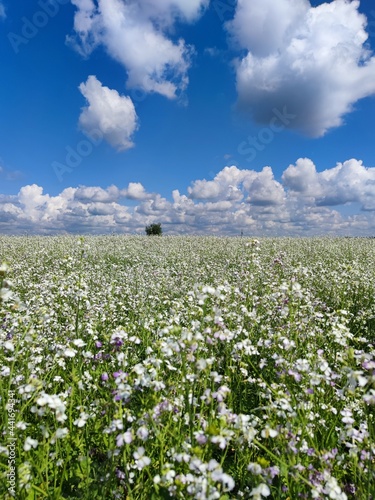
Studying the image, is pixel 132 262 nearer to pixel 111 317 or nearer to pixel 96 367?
pixel 111 317

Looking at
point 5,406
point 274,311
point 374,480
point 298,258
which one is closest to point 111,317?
point 274,311

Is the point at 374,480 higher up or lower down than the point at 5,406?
lower down

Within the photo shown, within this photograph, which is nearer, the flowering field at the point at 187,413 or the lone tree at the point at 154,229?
the flowering field at the point at 187,413

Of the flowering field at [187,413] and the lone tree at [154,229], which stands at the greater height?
the lone tree at [154,229]

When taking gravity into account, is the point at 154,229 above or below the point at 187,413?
above

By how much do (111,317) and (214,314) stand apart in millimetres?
3859

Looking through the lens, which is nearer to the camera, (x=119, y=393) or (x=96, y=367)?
(x=119, y=393)

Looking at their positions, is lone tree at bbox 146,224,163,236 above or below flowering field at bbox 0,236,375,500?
above

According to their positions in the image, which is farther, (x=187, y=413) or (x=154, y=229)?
(x=154, y=229)

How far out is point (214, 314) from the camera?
3.16 meters

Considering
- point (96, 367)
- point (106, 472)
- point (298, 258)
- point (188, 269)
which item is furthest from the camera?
point (298, 258)

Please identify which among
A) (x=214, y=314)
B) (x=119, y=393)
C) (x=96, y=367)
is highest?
(x=214, y=314)

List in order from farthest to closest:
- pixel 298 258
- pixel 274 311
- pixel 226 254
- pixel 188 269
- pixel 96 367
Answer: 1. pixel 226 254
2. pixel 298 258
3. pixel 188 269
4. pixel 274 311
5. pixel 96 367

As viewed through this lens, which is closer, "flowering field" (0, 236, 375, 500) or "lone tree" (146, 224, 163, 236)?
"flowering field" (0, 236, 375, 500)
